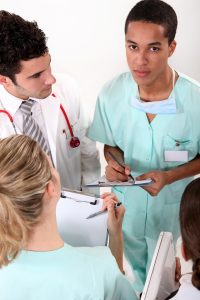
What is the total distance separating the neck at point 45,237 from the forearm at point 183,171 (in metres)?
0.72

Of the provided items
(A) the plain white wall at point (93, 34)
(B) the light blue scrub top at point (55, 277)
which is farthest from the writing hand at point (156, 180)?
(A) the plain white wall at point (93, 34)

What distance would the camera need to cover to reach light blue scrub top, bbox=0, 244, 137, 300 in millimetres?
1133

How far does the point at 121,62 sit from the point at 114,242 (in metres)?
A: 1.27

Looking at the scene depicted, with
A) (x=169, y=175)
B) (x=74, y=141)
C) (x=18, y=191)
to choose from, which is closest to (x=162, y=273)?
(x=18, y=191)

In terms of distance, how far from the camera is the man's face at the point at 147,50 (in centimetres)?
162

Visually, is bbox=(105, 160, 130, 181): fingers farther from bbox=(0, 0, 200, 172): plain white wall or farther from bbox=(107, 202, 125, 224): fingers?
bbox=(0, 0, 200, 172): plain white wall

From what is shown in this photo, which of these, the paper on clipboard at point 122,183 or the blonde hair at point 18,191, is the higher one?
the blonde hair at point 18,191

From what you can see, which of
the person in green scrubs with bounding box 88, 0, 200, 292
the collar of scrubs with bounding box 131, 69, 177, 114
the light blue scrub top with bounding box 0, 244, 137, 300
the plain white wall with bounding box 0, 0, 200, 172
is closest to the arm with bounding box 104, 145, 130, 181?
the person in green scrubs with bounding box 88, 0, 200, 292

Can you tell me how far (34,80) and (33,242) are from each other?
0.79 meters

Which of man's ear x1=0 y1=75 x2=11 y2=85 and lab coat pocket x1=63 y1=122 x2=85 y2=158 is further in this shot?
lab coat pocket x1=63 y1=122 x2=85 y2=158

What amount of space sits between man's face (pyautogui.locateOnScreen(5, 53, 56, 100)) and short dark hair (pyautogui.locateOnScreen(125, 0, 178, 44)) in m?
0.40

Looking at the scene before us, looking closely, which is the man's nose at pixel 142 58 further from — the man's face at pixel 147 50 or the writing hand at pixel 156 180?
the writing hand at pixel 156 180

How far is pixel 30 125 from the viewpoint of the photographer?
1831 mm

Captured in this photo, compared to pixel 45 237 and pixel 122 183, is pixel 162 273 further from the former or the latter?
pixel 122 183
